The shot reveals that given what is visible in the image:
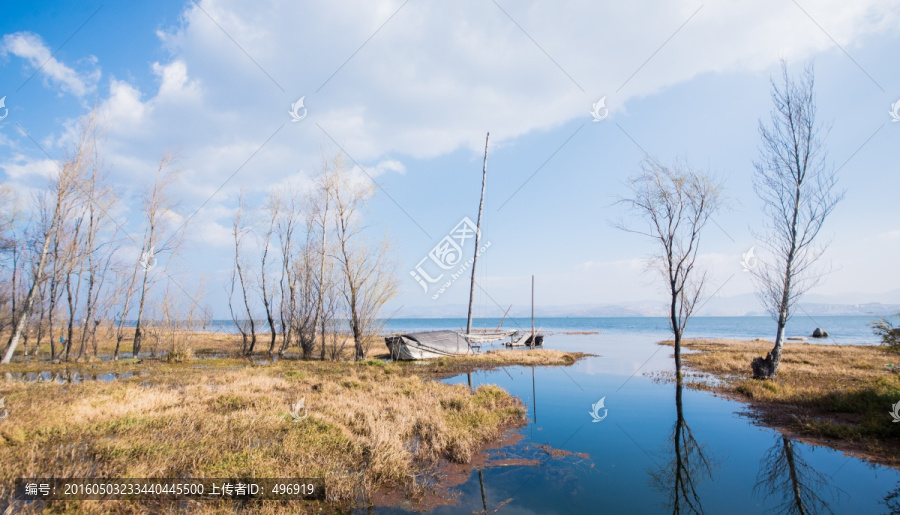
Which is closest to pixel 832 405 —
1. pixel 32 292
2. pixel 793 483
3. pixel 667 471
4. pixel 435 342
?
pixel 793 483

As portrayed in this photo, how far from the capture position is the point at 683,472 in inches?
270

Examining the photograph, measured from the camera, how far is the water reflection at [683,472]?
5.78m

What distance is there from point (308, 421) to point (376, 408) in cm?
189

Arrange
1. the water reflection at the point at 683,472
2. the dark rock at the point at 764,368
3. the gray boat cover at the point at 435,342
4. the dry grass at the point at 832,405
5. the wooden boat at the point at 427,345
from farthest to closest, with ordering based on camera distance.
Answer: the gray boat cover at the point at 435,342, the wooden boat at the point at 427,345, the dark rock at the point at 764,368, the dry grass at the point at 832,405, the water reflection at the point at 683,472

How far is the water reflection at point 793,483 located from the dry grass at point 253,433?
507cm

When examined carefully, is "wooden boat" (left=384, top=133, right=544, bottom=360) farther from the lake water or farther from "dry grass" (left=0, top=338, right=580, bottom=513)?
the lake water

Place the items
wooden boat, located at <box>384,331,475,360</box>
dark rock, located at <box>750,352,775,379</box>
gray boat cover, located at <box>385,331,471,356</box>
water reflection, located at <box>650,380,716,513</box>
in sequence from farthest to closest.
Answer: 1. gray boat cover, located at <box>385,331,471,356</box>
2. wooden boat, located at <box>384,331,475,360</box>
3. dark rock, located at <box>750,352,775,379</box>
4. water reflection, located at <box>650,380,716,513</box>

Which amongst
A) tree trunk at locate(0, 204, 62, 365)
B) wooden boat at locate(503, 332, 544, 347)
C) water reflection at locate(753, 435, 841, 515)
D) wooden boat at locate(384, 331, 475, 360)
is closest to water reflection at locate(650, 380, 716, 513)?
water reflection at locate(753, 435, 841, 515)

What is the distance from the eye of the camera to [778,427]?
9.47 metres

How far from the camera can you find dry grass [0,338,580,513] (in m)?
5.67

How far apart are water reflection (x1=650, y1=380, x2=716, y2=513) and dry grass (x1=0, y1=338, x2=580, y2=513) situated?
3496mm

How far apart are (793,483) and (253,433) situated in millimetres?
10059

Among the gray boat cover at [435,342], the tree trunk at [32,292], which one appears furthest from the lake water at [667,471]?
the tree trunk at [32,292]

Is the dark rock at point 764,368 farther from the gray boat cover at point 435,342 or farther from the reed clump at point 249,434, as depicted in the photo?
the gray boat cover at point 435,342
